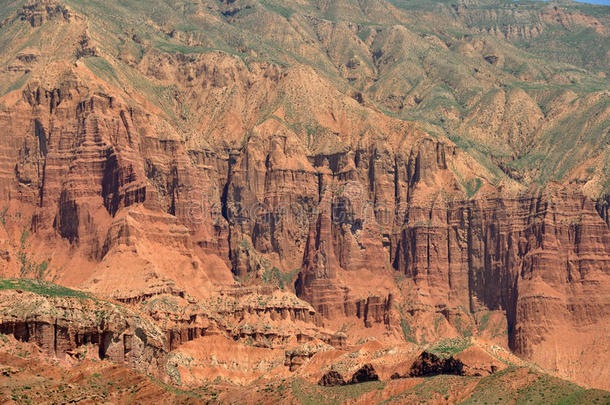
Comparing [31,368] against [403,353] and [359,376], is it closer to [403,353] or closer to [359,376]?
[359,376]

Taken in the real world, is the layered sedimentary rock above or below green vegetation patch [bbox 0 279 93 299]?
below

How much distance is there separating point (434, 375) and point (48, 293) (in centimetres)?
4811

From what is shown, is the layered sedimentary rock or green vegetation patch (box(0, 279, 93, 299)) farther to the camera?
green vegetation patch (box(0, 279, 93, 299))

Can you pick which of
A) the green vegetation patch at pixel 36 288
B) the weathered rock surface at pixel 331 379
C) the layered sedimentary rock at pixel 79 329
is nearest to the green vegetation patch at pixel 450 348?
the weathered rock surface at pixel 331 379

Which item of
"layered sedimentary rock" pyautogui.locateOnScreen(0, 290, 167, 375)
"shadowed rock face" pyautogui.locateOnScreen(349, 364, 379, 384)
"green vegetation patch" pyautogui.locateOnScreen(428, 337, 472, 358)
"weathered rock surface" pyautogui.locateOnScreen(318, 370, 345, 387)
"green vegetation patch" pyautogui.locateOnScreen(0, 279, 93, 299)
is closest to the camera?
"layered sedimentary rock" pyautogui.locateOnScreen(0, 290, 167, 375)

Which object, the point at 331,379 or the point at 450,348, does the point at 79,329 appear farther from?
the point at 450,348

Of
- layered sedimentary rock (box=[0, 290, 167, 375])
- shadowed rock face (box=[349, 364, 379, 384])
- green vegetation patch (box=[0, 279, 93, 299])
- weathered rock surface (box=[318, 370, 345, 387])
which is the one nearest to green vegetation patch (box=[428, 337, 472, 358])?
shadowed rock face (box=[349, 364, 379, 384])

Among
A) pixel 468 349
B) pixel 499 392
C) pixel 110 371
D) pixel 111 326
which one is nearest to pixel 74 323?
pixel 111 326

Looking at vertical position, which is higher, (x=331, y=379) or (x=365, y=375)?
(x=365, y=375)

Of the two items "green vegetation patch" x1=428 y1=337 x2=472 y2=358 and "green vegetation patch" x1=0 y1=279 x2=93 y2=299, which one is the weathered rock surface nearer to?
"green vegetation patch" x1=428 y1=337 x2=472 y2=358

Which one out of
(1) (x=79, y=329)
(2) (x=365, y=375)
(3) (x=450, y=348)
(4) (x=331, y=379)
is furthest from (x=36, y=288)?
(3) (x=450, y=348)

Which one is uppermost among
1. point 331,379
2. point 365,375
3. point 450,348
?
point 450,348

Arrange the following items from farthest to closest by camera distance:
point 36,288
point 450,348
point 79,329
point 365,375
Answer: point 450,348 < point 365,375 < point 36,288 < point 79,329

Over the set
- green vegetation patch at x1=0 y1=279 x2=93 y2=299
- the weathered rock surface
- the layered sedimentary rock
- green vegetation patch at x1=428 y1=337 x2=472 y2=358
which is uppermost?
green vegetation patch at x1=0 y1=279 x2=93 y2=299
